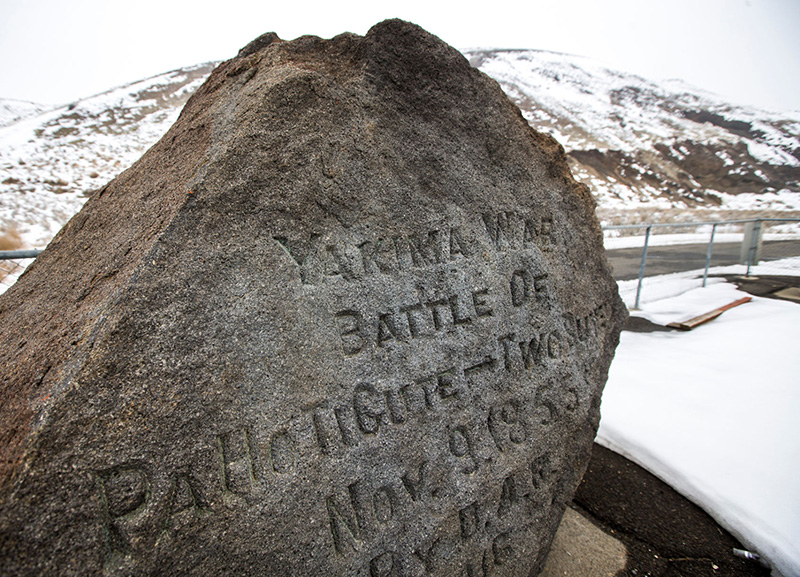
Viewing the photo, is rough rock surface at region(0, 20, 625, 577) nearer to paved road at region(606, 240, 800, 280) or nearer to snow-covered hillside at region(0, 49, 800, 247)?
paved road at region(606, 240, 800, 280)

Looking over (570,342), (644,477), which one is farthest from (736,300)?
(570,342)

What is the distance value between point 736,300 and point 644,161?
28.8 metres

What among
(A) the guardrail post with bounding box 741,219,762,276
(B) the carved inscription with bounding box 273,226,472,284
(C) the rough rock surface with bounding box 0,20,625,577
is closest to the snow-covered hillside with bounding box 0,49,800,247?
(C) the rough rock surface with bounding box 0,20,625,577

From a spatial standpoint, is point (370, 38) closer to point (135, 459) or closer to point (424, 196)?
point (424, 196)

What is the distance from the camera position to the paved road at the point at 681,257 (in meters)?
7.87

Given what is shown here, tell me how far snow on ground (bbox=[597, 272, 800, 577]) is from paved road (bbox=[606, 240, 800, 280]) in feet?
11.2

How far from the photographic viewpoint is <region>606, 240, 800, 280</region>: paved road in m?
7.87

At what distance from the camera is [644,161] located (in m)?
29.7

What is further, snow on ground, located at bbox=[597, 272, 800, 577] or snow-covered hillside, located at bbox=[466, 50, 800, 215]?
snow-covered hillside, located at bbox=[466, 50, 800, 215]

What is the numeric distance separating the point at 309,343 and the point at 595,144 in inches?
1321

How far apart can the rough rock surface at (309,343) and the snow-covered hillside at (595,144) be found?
9824mm

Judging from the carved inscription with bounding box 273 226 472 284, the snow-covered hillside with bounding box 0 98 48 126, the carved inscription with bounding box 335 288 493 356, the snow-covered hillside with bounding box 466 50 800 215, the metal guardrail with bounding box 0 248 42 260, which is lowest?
the snow-covered hillside with bounding box 466 50 800 215

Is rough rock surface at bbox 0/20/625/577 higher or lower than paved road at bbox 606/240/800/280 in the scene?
higher

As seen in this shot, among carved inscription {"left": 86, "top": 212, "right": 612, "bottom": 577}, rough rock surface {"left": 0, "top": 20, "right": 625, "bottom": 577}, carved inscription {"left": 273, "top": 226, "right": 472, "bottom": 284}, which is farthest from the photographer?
carved inscription {"left": 273, "top": 226, "right": 472, "bottom": 284}
